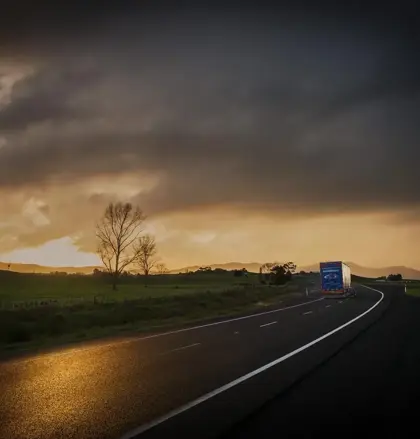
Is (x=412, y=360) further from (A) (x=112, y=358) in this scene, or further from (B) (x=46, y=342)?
(B) (x=46, y=342)

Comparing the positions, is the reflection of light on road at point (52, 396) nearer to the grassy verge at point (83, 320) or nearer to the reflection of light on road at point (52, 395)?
the reflection of light on road at point (52, 395)

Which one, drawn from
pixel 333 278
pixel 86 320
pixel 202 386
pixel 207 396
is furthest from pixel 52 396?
pixel 333 278

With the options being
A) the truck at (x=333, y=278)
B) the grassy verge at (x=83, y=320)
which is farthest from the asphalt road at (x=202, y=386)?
the truck at (x=333, y=278)

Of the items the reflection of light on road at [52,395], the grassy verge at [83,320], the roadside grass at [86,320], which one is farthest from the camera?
the roadside grass at [86,320]

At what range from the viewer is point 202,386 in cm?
1011

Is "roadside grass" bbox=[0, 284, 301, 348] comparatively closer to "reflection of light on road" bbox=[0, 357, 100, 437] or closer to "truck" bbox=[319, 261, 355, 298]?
"reflection of light on road" bbox=[0, 357, 100, 437]

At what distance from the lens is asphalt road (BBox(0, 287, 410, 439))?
23.7 feet

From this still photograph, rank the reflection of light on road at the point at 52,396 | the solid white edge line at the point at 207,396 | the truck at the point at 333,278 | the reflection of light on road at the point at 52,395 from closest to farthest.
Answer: the solid white edge line at the point at 207,396
the reflection of light on road at the point at 52,395
the reflection of light on road at the point at 52,396
the truck at the point at 333,278

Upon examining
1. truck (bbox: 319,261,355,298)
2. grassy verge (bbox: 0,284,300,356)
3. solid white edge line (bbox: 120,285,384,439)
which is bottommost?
solid white edge line (bbox: 120,285,384,439)

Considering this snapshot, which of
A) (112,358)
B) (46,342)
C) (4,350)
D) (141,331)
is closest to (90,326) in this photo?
(141,331)

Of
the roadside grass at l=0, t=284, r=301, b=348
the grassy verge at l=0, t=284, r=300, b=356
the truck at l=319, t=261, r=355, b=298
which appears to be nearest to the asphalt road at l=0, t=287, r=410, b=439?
the grassy verge at l=0, t=284, r=300, b=356

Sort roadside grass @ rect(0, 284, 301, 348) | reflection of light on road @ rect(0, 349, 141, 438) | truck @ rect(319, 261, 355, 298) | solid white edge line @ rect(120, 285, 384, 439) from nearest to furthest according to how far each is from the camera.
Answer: solid white edge line @ rect(120, 285, 384, 439), reflection of light on road @ rect(0, 349, 141, 438), roadside grass @ rect(0, 284, 301, 348), truck @ rect(319, 261, 355, 298)

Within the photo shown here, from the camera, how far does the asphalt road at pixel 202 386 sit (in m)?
7.22

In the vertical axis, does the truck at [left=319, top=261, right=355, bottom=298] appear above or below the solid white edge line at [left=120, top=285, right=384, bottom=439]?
above
